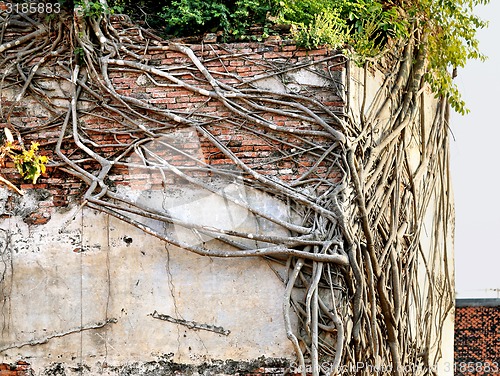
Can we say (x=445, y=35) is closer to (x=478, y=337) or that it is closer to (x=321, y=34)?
(x=321, y=34)

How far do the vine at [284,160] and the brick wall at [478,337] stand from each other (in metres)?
5.88

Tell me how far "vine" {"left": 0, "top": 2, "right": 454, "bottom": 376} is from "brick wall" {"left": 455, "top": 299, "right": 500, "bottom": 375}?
588 centimetres

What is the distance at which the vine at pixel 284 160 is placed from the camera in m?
6.39

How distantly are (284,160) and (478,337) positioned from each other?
7.78m

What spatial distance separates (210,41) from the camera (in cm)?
689

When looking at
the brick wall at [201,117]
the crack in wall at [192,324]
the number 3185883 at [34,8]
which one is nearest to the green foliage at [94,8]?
the brick wall at [201,117]

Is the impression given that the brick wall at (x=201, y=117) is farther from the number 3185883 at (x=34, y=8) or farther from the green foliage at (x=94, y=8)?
the number 3185883 at (x=34, y=8)

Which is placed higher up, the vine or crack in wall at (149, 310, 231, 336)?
the vine

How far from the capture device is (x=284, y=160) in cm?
663

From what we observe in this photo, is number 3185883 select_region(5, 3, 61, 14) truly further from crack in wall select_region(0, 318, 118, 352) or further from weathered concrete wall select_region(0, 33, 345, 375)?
crack in wall select_region(0, 318, 118, 352)

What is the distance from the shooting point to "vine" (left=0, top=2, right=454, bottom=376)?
6.39m

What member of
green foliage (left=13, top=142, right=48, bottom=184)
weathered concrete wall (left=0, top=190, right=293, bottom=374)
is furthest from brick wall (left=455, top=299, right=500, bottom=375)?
green foliage (left=13, top=142, right=48, bottom=184)

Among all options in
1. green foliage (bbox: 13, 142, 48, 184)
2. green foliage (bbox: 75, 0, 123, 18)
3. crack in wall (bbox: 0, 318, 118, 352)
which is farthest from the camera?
green foliage (bbox: 75, 0, 123, 18)

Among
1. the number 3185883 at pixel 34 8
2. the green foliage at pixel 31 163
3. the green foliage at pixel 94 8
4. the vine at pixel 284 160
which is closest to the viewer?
the green foliage at pixel 31 163
